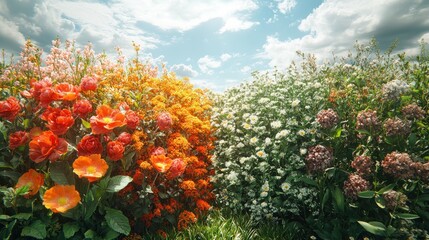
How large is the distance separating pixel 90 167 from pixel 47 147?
437mm

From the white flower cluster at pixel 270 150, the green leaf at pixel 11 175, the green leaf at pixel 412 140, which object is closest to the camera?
the green leaf at pixel 11 175

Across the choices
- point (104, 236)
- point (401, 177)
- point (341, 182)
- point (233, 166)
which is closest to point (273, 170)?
point (233, 166)

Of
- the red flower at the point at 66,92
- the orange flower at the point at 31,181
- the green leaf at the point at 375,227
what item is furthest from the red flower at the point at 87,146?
the green leaf at the point at 375,227

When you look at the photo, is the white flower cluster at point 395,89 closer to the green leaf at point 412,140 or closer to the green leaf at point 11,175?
the green leaf at point 412,140

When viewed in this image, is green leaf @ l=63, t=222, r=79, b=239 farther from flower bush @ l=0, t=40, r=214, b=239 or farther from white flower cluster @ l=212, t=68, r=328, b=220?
white flower cluster @ l=212, t=68, r=328, b=220

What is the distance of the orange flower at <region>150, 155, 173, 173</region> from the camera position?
3.44 meters

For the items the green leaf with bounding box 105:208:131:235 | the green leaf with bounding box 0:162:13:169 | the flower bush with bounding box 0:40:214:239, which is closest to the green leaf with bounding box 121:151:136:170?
the flower bush with bounding box 0:40:214:239

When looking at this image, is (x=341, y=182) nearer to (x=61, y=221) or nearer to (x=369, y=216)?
(x=369, y=216)

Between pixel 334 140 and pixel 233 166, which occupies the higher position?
pixel 334 140

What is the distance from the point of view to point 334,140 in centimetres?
374

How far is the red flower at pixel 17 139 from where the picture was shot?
129 inches

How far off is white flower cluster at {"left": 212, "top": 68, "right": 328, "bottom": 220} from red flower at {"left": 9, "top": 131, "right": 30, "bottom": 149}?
2307mm

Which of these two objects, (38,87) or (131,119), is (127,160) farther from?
(38,87)

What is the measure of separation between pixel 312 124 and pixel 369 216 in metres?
1.17
